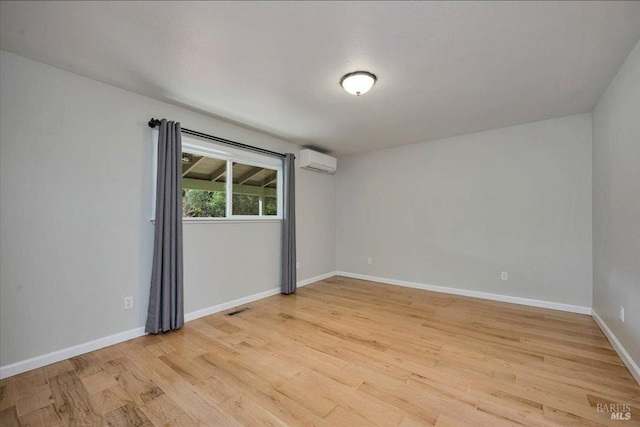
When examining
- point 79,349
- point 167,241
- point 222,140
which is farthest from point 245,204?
point 79,349

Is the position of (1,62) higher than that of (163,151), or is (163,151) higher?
(1,62)

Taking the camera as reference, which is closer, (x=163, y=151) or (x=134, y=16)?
(x=134, y=16)

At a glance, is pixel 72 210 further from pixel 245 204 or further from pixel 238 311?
pixel 238 311

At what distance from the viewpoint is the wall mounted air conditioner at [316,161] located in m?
4.59

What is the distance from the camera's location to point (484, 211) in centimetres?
399

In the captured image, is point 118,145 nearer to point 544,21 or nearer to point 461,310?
point 544,21

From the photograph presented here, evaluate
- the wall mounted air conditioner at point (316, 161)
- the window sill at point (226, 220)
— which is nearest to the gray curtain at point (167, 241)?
the window sill at point (226, 220)

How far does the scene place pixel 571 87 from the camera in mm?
2656

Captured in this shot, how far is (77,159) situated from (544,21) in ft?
12.3

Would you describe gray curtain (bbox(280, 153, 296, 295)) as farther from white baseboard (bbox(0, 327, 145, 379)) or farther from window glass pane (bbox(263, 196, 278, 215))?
white baseboard (bbox(0, 327, 145, 379))

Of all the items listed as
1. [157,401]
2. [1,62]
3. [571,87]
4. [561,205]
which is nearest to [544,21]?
[571,87]

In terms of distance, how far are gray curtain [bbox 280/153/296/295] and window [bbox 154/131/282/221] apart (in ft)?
0.53

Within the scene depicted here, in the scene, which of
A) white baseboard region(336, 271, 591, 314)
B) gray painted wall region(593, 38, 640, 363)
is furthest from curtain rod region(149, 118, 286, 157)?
gray painted wall region(593, 38, 640, 363)

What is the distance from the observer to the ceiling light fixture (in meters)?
2.36
